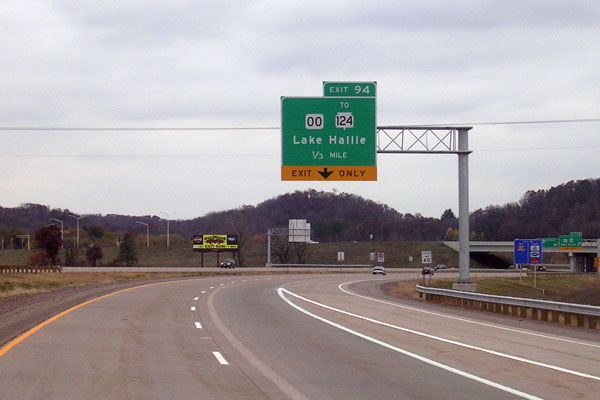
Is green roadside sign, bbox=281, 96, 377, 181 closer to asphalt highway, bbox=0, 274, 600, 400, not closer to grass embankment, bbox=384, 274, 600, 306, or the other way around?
asphalt highway, bbox=0, 274, 600, 400

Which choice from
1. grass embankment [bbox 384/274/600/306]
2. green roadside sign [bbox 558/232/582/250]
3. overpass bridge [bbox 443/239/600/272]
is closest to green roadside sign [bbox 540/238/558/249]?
overpass bridge [bbox 443/239/600/272]

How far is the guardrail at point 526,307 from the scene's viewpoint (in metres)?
22.5

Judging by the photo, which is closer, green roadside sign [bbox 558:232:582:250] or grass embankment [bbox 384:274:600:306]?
grass embankment [bbox 384:274:600:306]

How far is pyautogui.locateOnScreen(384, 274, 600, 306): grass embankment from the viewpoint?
55.2 m

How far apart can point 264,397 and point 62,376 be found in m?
3.31

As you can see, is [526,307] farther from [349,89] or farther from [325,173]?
[349,89]

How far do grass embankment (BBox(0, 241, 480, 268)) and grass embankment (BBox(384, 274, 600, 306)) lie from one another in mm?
49462

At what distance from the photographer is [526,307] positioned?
26766mm

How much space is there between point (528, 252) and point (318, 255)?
102 metres

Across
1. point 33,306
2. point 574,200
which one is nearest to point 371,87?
point 33,306

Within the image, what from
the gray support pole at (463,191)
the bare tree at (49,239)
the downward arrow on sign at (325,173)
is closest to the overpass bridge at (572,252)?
the bare tree at (49,239)

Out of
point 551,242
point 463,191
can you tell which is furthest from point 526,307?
point 551,242

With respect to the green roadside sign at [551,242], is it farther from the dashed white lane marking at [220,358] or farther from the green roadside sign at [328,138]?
the dashed white lane marking at [220,358]

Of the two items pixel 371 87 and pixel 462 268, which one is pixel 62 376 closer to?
pixel 371 87
